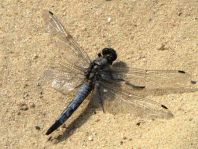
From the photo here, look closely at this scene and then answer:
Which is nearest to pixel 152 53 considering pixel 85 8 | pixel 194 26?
pixel 194 26

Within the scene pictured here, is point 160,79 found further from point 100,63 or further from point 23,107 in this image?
point 23,107

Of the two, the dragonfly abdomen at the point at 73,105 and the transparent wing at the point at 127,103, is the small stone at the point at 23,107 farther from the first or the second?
the transparent wing at the point at 127,103

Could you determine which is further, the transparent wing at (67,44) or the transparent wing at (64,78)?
the transparent wing at (67,44)

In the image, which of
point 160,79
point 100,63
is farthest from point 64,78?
point 160,79

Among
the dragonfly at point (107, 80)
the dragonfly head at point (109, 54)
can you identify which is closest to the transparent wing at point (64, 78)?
the dragonfly at point (107, 80)

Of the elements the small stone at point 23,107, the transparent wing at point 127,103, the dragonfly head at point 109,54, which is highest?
the dragonfly head at point 109,54

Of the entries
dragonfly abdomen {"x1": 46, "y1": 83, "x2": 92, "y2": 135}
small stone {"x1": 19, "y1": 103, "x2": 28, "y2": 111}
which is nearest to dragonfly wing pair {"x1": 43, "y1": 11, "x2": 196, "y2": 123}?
dragonfly abdomen {"x1": 46, "y1": 83, "x2": 92, "y2": 135}

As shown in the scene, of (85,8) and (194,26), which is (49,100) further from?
(194,26)
